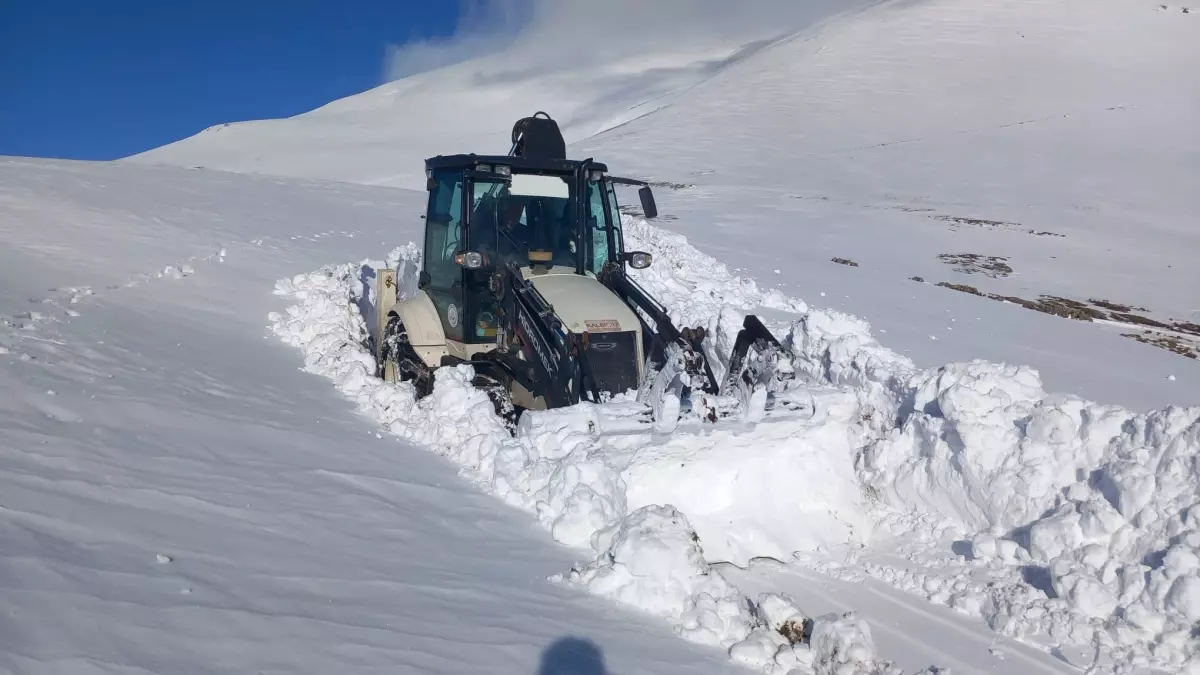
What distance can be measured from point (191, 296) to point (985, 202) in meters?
26.6

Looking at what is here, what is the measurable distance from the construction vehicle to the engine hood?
0.01 m

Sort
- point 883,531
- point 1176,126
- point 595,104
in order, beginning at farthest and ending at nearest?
point 595,104 → point 1176,126 → point 883,531

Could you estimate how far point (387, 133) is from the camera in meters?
57.2

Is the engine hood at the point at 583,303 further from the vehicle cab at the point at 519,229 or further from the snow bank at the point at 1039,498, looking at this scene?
the snow bank at the point at 1039,498

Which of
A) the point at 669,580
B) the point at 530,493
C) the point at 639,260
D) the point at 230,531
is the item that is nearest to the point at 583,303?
the point at 639,260

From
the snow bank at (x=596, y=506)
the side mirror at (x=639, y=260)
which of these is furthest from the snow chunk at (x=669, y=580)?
the side mirror at (x=639, y=260)

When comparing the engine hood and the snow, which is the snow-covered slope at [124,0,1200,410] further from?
the engine hood

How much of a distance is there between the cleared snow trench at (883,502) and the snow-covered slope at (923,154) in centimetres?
389

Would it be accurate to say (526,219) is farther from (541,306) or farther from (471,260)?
(541,306)

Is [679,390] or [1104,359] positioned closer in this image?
[679,390]

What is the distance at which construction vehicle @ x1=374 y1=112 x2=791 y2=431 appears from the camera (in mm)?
5348

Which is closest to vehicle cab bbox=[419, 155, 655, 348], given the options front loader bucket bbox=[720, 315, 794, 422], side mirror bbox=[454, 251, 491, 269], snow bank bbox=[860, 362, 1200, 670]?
side mirror bbox=[454, 251, 491, 269]

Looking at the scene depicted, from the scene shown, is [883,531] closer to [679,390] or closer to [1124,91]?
[679,390]

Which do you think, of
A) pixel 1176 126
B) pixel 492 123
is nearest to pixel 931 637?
pixel 1176 126
